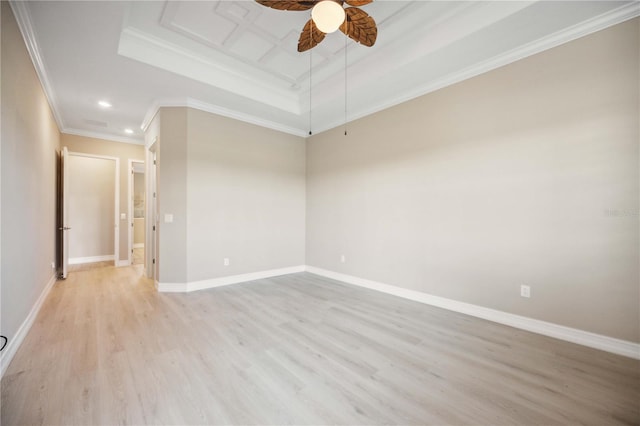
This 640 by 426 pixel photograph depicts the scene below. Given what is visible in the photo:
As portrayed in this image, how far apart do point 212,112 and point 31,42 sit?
201cm

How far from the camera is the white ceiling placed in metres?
2.35

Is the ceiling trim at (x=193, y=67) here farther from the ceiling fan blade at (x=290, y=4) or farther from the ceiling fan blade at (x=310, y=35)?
the ceiling fan blade at (x=290, y=4)

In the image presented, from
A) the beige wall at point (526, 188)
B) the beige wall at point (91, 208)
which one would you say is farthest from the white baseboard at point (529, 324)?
the beige wall at point (91, 208)

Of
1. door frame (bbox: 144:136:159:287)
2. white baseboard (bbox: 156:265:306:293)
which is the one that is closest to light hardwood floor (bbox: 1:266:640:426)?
white baseboard (bbox: 156:265:306:293)

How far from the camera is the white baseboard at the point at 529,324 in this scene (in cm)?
223

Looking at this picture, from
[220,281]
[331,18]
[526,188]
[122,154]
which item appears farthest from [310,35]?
[122,154]

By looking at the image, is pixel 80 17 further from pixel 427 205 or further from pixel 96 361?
pixel 427 205

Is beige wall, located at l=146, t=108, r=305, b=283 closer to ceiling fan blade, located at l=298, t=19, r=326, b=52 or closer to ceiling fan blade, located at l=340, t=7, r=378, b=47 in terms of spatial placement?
ceiling fan blade, located at l=298, t=19, r=326, b=52

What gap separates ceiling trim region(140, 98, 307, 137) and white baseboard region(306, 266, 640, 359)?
3.39m

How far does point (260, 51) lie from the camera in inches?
127

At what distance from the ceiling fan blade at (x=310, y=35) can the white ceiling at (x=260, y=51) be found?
0.41 meters

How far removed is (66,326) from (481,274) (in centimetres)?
452

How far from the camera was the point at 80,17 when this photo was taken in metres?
2.33

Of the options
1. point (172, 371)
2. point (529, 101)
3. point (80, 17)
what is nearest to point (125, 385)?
point (172, 371)
